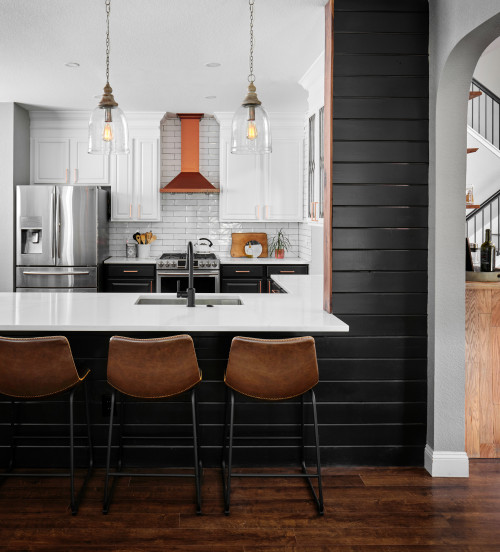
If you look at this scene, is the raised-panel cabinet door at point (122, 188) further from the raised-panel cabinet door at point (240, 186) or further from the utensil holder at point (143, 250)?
the raised-panel cabinet door at point (240, 186)

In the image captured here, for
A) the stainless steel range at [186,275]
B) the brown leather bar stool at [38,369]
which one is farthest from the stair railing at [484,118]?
the brown leather bar stool at [38,369]

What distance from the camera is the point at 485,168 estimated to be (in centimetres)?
770

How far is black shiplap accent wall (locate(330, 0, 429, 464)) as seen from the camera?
10.5ft

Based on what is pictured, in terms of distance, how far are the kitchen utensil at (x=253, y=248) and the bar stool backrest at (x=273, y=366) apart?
4.19 m

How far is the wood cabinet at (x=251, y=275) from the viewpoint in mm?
6285

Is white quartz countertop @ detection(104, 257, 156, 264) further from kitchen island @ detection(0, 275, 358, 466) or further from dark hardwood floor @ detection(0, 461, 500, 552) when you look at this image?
dark hardwood floor @ detection(0, 461, 500, 552)

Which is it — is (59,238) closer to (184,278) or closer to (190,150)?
(184,278)

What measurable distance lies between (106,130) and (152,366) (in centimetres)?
117

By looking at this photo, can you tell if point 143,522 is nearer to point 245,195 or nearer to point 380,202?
point 380,202

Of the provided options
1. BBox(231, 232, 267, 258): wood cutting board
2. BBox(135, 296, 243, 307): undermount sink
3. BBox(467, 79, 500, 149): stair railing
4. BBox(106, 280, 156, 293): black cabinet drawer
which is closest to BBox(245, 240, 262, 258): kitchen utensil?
BBox(231, 232, 267, 258): wood cutting board

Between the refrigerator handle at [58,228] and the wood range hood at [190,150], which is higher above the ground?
the wood range hood at [190,150]

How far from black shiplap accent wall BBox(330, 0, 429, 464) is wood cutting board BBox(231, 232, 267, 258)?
3690mm

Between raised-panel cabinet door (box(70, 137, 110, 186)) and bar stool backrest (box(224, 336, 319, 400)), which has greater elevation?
raised-panel cabinet door (box(70, 137, 110, 186))

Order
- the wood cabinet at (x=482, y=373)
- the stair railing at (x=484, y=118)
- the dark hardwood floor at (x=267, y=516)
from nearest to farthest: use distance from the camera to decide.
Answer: the dark hardwood floor at (x=267, y=516) → the wood cabinet at (x=482, y=373) → the stair railing at (x=484, y=118)
